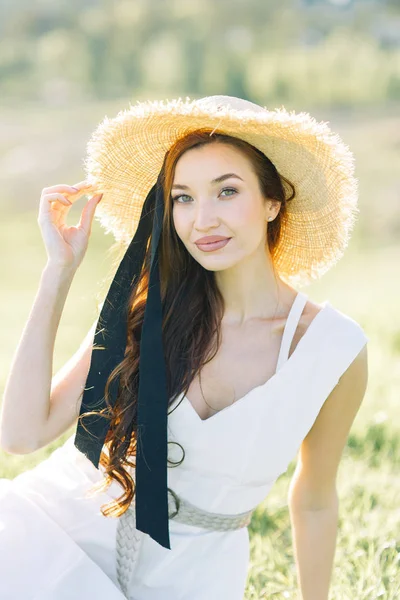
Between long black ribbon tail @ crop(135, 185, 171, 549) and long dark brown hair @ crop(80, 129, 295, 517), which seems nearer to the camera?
long black ribbon tail @ crop(135, 185, 171, 549)

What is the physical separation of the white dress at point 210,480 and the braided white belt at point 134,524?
0.06 feet

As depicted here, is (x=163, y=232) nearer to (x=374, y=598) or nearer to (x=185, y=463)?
(x=185, y=463)

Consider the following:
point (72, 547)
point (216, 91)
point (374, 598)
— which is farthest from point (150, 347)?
point (216, 91)

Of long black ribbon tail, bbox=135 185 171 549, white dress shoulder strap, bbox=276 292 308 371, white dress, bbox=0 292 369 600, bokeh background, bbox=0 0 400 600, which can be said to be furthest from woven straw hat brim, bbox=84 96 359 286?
bokeh background, bbox=0 0 400 600

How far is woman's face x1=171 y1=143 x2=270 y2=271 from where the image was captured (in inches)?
101

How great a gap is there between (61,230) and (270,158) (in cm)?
68

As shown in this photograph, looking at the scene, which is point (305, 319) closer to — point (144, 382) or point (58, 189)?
point (144, 382)

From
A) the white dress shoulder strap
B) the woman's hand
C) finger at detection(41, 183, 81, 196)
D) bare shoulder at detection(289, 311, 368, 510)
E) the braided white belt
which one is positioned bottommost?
the braided white belt

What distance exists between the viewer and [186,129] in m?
2.62

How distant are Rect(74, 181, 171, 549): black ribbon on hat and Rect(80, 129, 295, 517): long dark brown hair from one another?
0.12 ft

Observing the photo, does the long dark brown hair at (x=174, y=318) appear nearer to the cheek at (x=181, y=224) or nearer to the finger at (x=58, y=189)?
the cheek at (x=181, y=224)

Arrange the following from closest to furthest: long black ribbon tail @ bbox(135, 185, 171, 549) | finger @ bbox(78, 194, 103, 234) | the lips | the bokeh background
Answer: long black ribbon tail @ bbox(135, 185, 171, 549), the lips, finger @ bbox(78, 194, 103, 234), the bokeh background

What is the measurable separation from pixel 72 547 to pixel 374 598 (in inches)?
52.2

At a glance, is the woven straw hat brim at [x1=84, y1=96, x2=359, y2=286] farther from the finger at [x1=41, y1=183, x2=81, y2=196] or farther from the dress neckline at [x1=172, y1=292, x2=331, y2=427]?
the dress neckline at [x1=172, y1=292, x2=331, y2=427]
